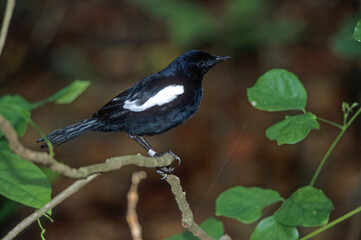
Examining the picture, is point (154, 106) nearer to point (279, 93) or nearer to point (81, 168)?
point (279, 93)

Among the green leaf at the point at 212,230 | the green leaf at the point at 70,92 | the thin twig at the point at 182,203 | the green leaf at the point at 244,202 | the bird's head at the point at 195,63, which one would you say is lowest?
the green leaf at the point at 212,230

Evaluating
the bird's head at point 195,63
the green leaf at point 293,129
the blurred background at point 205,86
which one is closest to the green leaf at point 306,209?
the green leaf at point 293,129

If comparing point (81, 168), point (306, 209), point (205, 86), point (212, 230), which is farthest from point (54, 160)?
point (205, 86)

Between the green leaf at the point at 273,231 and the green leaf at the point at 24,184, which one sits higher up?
the green leaf at the point at 24,184

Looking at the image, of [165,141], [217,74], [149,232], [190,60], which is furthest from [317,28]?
[190,60]

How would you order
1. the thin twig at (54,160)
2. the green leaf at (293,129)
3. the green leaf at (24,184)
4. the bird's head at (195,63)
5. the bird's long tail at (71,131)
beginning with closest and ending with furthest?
the thin twig at (54,160)
the green leaf at (24,184)
the green leaf at (293,129)
the bird's long tail at (71,131)
the bird's head at (195,63)

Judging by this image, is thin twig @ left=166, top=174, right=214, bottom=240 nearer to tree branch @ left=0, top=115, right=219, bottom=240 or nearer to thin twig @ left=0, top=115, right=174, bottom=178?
tree branch @ left=0, top=115, right=219, bottom=240

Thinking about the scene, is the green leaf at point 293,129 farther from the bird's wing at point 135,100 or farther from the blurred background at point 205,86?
the blurred background at point 205,86
